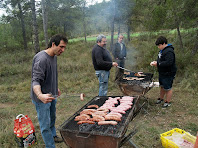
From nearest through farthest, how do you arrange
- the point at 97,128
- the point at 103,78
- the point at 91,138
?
the point at 91,138, the point at 97,128, the point at 103,78

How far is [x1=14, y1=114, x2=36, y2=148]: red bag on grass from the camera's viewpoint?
3.08m

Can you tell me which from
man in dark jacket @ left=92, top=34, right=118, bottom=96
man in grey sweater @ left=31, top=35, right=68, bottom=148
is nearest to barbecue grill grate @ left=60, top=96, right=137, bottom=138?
man in grey sweater @ left=31, top=35, right=68, bottom=148

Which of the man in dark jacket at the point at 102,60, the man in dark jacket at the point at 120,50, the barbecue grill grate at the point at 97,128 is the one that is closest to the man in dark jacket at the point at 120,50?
the man in dark jacket at the point at 120,50

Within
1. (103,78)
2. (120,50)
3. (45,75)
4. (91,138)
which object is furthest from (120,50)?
(91,138)

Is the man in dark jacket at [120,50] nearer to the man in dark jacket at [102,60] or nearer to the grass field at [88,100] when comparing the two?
the grass field at [88,100]

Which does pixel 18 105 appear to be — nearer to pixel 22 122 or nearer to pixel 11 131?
pixel 11 131

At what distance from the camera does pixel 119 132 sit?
2.17 meters

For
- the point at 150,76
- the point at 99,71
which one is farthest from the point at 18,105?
the point at 150,76

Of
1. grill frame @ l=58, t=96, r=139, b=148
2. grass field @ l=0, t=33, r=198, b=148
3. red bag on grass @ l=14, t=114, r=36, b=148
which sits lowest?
grass field @ l=0, t=33, r=198, b=148

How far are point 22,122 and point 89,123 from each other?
154 cm

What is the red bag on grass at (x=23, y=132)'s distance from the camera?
3082 mm

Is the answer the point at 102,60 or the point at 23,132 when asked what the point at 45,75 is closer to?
the point at 23,132

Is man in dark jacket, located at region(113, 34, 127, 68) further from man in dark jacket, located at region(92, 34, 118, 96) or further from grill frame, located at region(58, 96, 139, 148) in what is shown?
grill frame, located at region(58, 96, 139, 148)

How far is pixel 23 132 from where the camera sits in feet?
10.2
